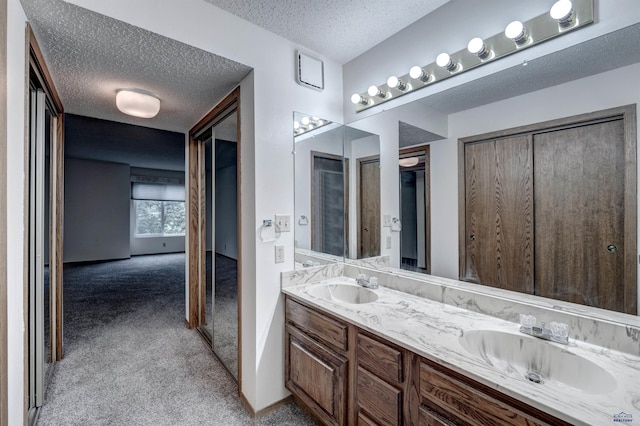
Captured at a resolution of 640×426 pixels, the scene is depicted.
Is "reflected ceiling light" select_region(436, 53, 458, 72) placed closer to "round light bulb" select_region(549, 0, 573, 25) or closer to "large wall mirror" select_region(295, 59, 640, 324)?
"large wall mirror" select_region(295, 59, 640, 324)

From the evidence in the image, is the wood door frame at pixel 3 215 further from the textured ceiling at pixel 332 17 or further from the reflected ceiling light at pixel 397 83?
the reflected ceiling light at pixel 397 83

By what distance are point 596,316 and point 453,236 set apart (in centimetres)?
68

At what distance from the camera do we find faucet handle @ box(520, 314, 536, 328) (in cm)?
121

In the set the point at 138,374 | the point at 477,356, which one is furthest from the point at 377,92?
the point at 138,374

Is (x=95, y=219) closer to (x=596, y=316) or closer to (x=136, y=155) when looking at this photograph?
(x=136, y=155)

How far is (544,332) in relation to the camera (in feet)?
3.83

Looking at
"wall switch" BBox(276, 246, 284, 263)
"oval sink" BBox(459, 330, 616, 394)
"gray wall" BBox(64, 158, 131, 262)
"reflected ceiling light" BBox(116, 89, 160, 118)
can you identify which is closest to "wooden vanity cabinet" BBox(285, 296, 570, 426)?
"oval sink" BBox(459, 330, 616, 394)

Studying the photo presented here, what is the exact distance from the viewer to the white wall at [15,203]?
1147 millimetres

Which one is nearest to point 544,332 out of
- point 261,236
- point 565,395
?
point 565,395

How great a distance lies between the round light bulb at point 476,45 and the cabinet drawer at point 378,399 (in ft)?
5.64

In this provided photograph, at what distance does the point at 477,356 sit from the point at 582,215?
2.51ft

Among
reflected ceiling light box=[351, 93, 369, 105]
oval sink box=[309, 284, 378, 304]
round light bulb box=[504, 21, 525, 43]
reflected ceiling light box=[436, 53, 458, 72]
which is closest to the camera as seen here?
round light bulb box=[504, 21, 525, 43]

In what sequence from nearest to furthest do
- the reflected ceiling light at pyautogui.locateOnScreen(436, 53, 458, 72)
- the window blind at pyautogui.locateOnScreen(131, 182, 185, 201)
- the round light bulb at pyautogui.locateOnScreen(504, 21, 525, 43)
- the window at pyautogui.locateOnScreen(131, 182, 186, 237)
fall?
the round light bulb at pyautogui.locateOnScreen(504, 21, 525, 43), the reflected ceiling light at pyautogui.locateOnScreen(436, 53, 458, 72), the window blind at pyautogui.locateOnScreen(131, 182, 185, 201), the window at pyautogui.locateOnScreen(131, 182, 186, 237)

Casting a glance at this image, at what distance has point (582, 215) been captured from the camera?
1223 millimetres
